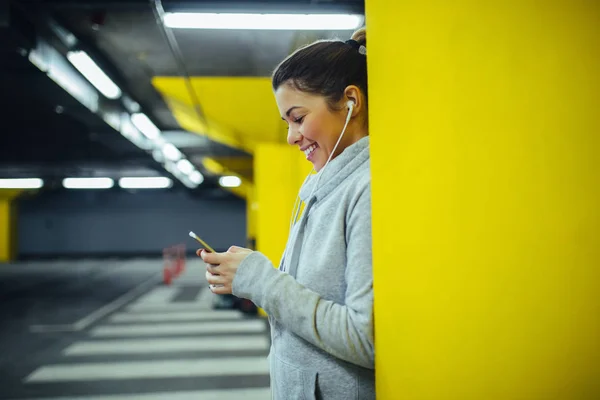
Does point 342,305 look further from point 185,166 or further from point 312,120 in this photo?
point 185,166

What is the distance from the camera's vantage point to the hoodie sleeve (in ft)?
3.34

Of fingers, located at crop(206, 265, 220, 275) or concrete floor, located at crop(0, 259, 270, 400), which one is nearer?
fingers, located at crop(206, 265, 220, 275)

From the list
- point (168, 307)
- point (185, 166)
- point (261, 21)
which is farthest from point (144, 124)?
point (185, 166)

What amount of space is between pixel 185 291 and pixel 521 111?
41.5ft

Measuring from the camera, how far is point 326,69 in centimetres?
119

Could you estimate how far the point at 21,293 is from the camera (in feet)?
40.9

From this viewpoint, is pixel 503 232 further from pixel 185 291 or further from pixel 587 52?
pixel 185 291

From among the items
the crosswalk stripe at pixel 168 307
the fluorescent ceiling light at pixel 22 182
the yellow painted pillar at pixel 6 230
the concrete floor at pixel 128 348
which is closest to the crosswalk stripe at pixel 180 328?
the concrete floor at pixel 128 348

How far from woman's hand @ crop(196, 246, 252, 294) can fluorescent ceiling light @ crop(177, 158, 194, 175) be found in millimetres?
14532

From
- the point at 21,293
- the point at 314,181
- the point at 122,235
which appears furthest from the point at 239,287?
the point at 122,235

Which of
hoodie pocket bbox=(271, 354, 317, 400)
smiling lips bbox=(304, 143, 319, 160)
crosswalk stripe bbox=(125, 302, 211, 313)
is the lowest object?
crosswalk stripe bbox=(125, 302, 211, 313)

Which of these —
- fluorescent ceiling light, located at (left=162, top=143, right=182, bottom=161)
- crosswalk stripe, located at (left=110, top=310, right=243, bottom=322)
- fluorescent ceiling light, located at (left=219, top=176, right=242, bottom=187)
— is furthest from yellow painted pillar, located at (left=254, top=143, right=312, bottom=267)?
fluorescent ceiling light, located at (left=219, top=176, right=242, bottom=187)

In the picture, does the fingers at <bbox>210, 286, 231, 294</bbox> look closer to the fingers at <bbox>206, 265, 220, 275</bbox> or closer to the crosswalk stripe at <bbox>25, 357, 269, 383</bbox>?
the fingers at <bbox>206, 265, 220, 275</bbox>

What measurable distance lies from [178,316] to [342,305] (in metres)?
8.45
